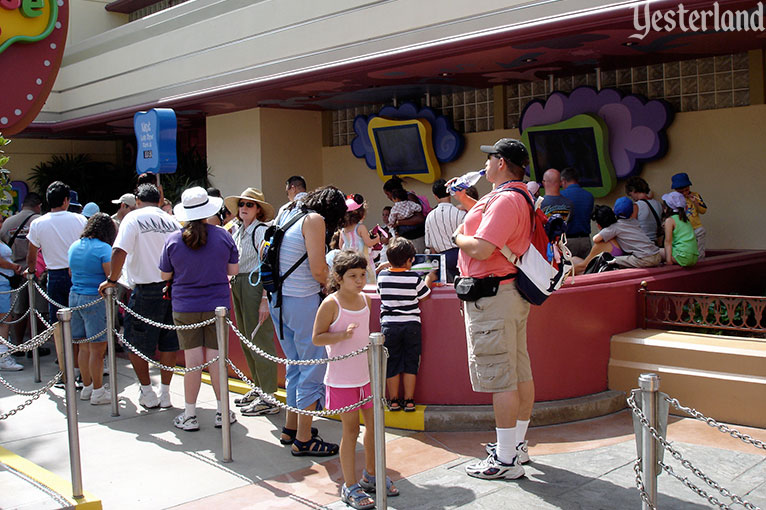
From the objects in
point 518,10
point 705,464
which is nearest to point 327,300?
point 705,464

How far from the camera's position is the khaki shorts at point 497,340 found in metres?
4.92

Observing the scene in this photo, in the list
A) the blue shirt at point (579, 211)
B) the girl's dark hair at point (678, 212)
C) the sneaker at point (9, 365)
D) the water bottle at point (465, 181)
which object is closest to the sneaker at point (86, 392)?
the sneaker at point (9, 365)

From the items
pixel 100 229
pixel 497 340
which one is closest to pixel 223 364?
pixel 497 340

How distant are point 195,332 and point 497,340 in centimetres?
268

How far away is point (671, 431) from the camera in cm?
583

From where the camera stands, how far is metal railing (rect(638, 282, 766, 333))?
624cm

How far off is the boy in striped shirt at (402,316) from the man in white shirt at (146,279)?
85.4 inches

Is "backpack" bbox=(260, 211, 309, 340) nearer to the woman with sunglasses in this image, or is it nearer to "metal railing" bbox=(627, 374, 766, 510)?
the woman with sunglasses

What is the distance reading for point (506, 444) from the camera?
16.3 feet

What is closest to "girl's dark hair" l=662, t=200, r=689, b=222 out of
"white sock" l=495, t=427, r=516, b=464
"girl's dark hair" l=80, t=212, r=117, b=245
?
"white sock" l=495, t=427, r=516, b=464

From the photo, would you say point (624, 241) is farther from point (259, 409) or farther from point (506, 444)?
point (259, 409)

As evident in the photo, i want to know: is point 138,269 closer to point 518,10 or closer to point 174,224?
point 174,224

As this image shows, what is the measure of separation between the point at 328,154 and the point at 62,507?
10.8 meters

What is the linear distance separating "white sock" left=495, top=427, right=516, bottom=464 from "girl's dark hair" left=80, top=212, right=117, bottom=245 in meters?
4.39
